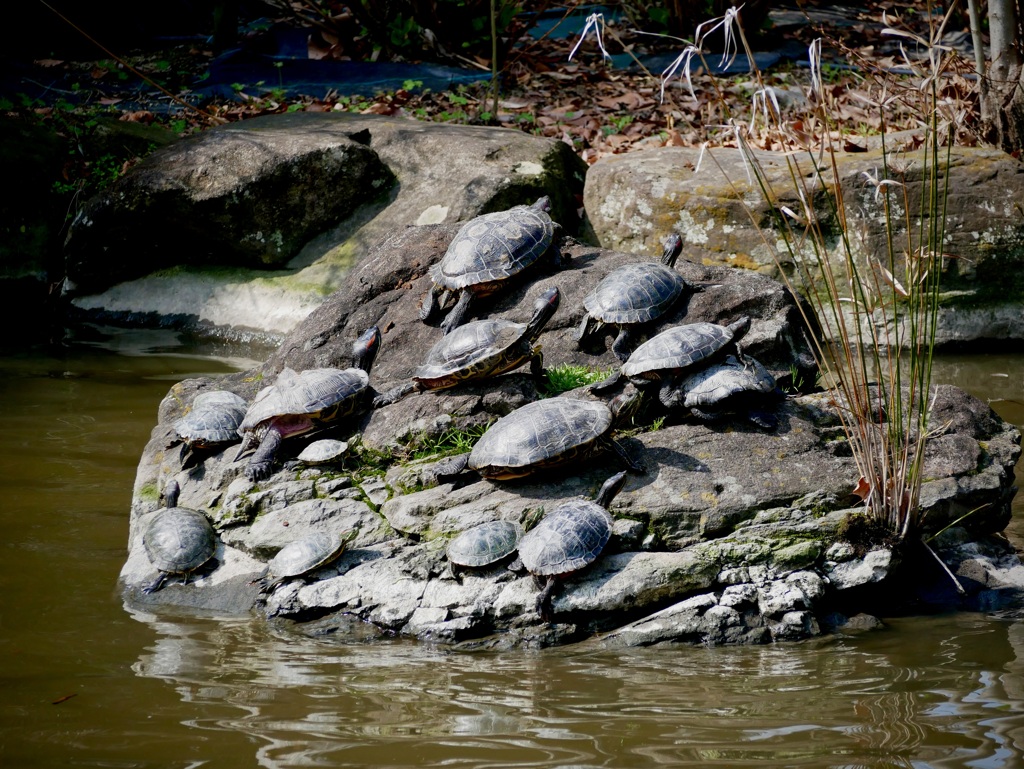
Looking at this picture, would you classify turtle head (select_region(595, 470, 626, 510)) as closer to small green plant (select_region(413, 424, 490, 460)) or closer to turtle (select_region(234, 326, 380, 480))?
small green plant (select_region(413, 424, 490, 460))

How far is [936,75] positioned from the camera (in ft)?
11.5

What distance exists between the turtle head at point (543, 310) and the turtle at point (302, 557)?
1603mm

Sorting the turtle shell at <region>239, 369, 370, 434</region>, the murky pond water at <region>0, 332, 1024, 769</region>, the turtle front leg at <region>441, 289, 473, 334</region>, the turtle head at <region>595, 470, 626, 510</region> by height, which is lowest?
the murky pond water at <region>0, 332, 1024, 769</region>

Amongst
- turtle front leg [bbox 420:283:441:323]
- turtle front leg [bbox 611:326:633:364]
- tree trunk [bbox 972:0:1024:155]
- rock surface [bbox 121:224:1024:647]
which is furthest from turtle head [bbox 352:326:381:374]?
tree trunk [bbox 972:0:1024:155]

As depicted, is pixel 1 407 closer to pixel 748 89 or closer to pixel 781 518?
pixel 781 518

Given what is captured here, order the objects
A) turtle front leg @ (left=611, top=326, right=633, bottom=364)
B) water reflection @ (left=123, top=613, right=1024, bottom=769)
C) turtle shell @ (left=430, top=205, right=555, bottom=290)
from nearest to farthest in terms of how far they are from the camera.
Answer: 1. water reflection @ (left=123, top=613, right=1024, bottom=769)
2. turtle front leg @ (left=611, top=326, right=633, bottom=364)
3. turtle shell @ (left=430, top=205, right=555, bottom=290)

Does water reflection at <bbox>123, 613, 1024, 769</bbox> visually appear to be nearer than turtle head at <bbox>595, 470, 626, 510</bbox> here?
Yes

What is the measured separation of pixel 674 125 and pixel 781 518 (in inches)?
321

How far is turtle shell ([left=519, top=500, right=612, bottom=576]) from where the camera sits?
4391 millimetres

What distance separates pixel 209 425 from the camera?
579 cm

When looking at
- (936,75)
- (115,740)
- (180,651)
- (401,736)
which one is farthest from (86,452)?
(936,75)

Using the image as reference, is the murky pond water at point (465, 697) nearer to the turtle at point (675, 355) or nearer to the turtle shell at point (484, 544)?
the turtle shell at point (484, 544)

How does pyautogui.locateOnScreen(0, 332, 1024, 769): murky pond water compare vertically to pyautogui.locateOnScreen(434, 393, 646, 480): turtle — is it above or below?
below

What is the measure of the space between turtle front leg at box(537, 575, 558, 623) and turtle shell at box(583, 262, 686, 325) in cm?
183
